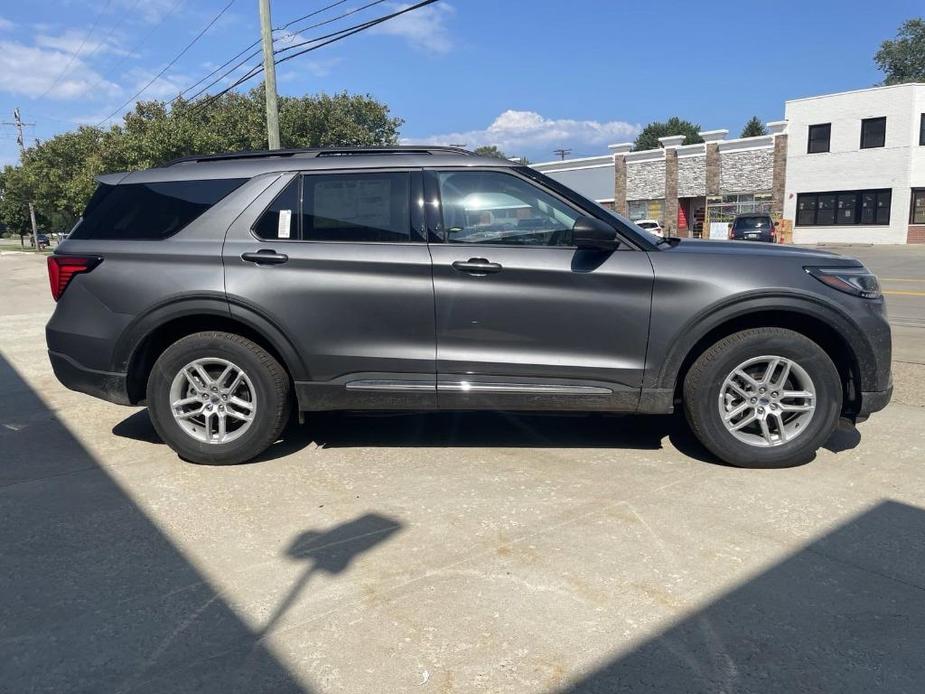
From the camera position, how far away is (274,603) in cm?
290

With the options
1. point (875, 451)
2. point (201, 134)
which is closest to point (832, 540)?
point (875, 451)

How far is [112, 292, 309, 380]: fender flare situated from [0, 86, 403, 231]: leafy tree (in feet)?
44.8

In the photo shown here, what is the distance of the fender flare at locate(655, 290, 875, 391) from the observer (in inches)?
161

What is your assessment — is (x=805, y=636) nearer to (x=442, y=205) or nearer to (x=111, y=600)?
(x=111, y=600)

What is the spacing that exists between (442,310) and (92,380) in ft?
7.60

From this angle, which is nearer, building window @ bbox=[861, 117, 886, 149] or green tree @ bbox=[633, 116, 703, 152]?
building window @ bbox=[861, 117, 886, 149]

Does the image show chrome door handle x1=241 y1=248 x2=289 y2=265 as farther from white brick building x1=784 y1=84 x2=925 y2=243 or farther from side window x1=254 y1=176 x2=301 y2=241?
white brick building x1=784 y1=84 x2=925 y2=243

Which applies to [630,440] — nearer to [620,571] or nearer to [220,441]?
[620,571]

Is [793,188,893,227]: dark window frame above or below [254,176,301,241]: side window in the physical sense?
above

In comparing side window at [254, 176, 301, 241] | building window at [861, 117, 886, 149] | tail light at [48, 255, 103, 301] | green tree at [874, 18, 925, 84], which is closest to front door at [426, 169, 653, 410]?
side window at [254, 176, 301, 241]

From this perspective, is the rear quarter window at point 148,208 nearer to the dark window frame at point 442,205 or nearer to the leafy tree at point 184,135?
the dark window frame at point 442,205

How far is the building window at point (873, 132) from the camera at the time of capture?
35500 millimetres

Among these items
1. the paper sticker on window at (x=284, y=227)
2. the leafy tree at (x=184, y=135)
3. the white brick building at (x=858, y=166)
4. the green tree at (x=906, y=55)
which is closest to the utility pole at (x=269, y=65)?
the leafy tree at (x=184, y=135)

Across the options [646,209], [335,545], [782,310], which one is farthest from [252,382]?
[646,209]
